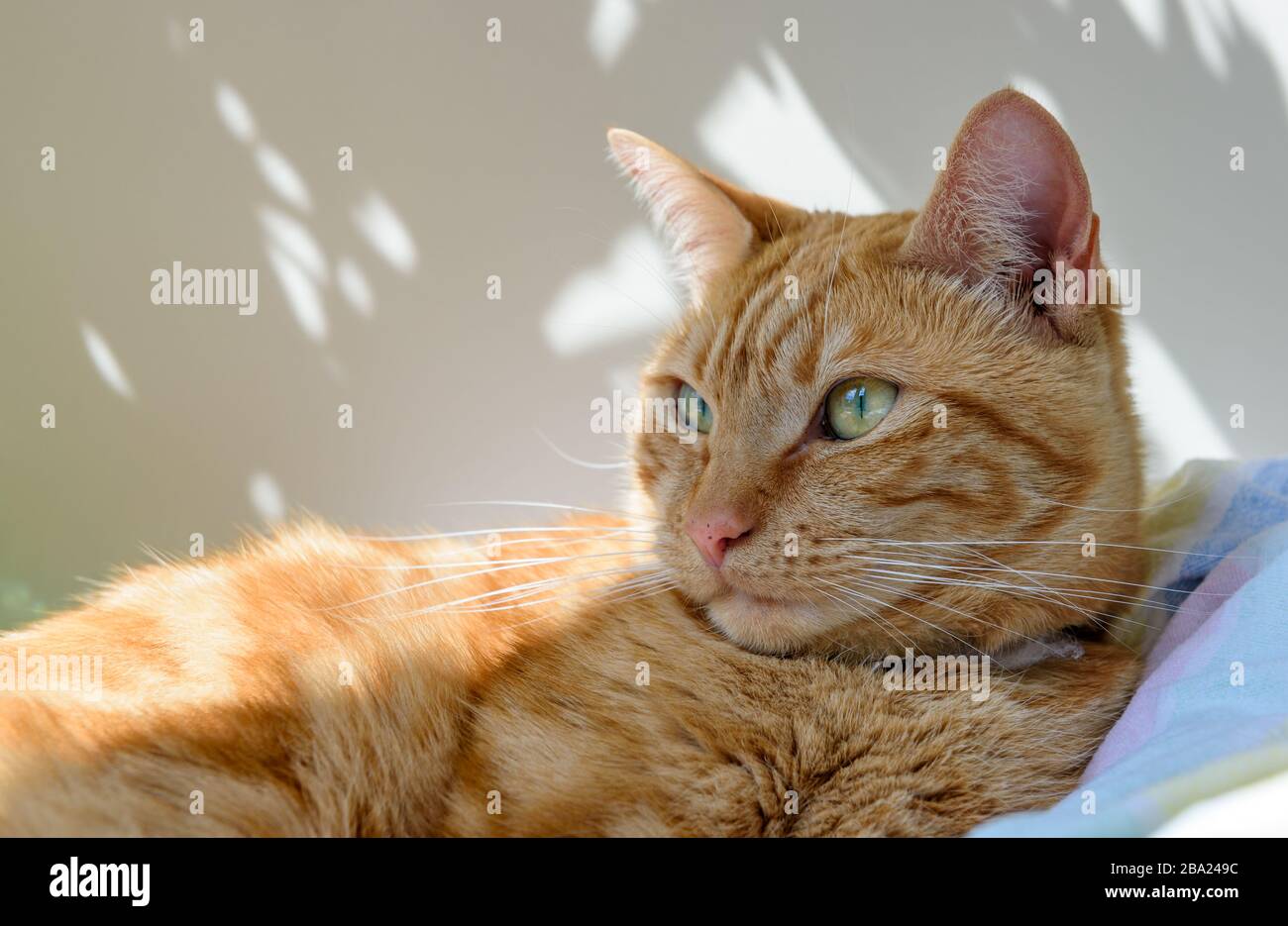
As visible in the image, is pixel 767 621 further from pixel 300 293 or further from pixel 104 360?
pixel 104 360

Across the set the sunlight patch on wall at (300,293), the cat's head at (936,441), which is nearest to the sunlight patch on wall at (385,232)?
the sunlight patch on wall at (300,293)

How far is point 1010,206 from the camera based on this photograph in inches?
50.5

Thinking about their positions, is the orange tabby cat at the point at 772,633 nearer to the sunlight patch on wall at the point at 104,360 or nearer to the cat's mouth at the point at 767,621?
the cat's mouth at the point at 767,621

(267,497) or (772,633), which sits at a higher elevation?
(267,497)

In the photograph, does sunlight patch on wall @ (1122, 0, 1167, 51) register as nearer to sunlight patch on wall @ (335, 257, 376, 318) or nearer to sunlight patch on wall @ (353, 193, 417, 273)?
sunlight patch on wall @ (353, 193, 417, 273)

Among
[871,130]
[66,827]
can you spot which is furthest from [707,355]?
[871,130]

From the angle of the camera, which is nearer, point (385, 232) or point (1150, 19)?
point (1150, 19)

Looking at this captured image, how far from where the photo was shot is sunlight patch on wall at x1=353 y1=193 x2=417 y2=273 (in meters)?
2.54

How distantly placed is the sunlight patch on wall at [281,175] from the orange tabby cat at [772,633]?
55.1 inches

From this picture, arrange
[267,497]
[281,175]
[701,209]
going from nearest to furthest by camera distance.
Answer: [701,209]
[281,175]
[267,497]

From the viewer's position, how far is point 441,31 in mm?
2398

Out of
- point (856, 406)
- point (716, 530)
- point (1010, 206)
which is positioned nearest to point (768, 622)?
point (716, 530)

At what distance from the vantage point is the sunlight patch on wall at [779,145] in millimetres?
2400

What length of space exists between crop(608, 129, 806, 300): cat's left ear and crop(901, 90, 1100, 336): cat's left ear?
1.17ft
